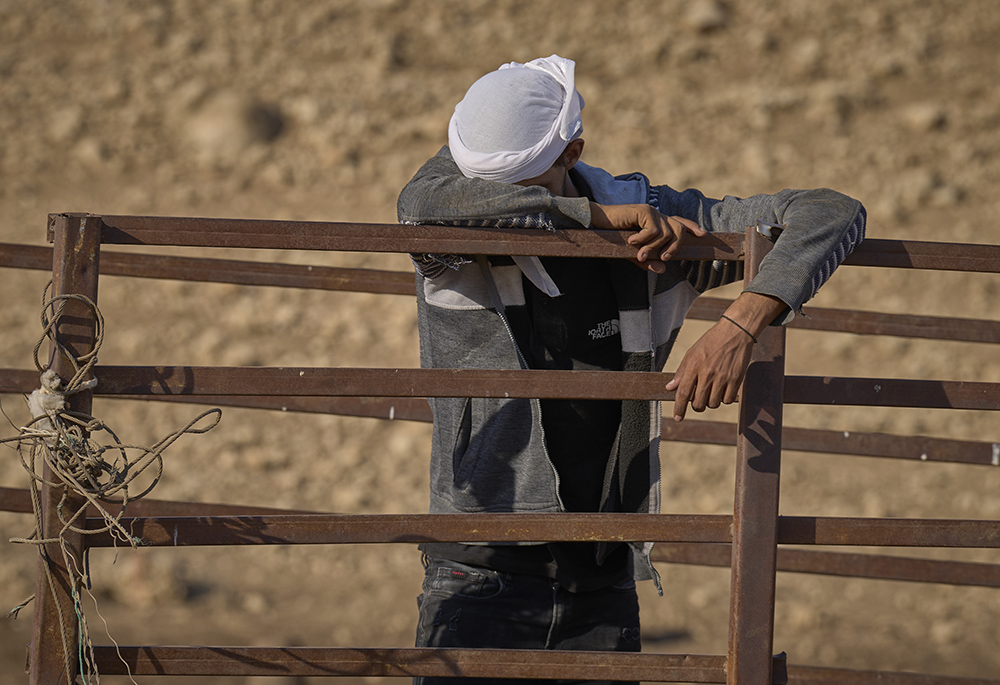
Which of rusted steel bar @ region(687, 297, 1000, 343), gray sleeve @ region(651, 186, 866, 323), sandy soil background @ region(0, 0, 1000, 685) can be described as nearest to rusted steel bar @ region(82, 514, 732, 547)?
gray sleeve @ region(651, 186, 866, 323)

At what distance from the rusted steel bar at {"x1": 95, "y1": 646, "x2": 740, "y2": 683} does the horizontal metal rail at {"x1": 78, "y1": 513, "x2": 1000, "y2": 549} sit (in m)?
0.21

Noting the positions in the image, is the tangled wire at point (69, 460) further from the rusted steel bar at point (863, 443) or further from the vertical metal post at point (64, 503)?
the rusted steel bar at point (863, 443)

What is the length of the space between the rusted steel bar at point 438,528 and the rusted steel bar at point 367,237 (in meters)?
0.47

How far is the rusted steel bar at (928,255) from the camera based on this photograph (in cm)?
190

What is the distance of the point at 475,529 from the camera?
1854 mm

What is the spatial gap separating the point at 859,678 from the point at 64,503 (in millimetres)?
1991

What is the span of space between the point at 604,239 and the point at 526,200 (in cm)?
15

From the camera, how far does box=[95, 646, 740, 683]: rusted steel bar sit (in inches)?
73.1

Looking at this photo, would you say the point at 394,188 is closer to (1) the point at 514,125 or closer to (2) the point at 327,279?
(2) the point at 327,279

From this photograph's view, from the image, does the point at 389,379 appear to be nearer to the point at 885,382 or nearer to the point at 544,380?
the point at 544,380

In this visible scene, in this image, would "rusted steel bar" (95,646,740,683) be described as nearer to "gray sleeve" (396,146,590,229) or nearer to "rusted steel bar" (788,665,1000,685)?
"gray sleeve" (396,146,590,229)

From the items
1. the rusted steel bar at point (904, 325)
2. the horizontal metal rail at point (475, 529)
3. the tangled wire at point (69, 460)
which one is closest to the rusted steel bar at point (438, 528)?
the horizontal metal rail at point (475, 529)

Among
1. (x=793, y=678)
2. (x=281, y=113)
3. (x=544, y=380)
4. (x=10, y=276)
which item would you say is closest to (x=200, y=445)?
(x=10, y=276)

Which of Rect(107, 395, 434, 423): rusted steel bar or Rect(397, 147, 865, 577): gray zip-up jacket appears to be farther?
Rect(107, 395, 434, 423): rusted steel bar
